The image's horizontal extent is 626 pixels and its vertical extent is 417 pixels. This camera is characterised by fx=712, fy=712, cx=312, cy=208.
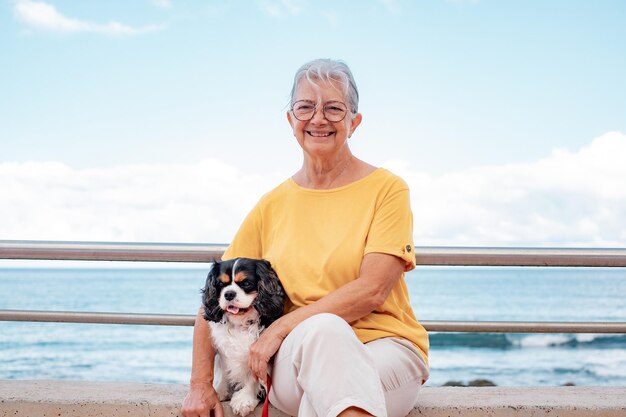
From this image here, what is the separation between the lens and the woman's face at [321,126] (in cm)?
221

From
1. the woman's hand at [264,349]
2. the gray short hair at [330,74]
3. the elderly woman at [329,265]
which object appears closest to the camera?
the elderly woman at [329,265]

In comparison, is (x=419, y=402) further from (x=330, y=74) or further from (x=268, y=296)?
(x=330, y=74)

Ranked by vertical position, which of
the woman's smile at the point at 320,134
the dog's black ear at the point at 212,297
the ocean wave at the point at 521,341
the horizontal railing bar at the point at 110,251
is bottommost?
the ocean wave at the point at 521,341

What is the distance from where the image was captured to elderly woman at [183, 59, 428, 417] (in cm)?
180

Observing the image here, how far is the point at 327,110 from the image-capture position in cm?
221

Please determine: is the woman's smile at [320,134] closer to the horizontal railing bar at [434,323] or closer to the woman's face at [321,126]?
the woman's face at [321,126]

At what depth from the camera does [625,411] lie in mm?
2314

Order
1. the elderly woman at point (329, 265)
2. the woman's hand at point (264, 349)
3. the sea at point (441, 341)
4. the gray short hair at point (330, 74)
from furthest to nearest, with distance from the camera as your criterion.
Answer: the sea at point (441, 341) → the gray short hair at point (330, 74) → the woman's hand at point (264, 349) → the elderly woman at point (329, 265)

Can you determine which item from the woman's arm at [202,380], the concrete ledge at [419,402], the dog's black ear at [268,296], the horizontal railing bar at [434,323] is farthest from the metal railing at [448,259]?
the dog's black ear at [268,296]

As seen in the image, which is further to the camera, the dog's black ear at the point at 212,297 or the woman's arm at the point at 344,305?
the dog's black ear at the point at 212,297

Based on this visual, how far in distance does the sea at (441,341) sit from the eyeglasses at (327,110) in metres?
1.33

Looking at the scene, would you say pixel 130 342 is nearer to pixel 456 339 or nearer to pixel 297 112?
pixel 456 339

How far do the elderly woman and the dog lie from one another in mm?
59

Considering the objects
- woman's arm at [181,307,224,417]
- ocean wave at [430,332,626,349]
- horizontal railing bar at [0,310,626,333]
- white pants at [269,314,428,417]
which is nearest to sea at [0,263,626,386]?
ocean wave at [430,332,626,349]
